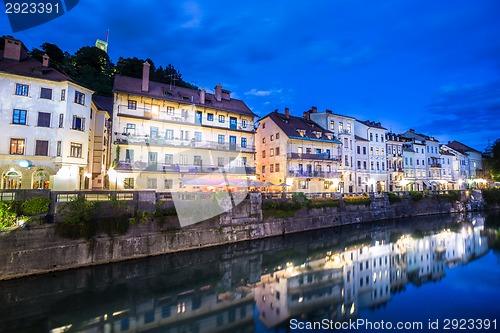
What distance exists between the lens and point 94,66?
59500 millimetres

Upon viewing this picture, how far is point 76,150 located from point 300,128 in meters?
31.2

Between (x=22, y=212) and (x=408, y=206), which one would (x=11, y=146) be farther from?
(x=408, y=206)

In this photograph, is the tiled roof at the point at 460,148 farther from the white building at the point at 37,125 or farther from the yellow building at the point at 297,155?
the white building at the point at 37,125

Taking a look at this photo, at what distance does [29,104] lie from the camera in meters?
22.8

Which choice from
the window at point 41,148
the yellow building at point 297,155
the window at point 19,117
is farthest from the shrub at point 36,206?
the yellow building at point 297,155

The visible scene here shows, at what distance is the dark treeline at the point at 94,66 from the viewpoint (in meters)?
48.6

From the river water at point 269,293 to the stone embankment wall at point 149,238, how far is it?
69 centimetres

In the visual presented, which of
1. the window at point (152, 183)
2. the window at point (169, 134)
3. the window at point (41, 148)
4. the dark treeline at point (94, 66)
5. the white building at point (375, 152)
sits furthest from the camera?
the white building at point (375, 152)

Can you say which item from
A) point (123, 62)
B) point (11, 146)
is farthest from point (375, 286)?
point (123, 62)

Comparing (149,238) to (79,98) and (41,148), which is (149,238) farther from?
(79,98)

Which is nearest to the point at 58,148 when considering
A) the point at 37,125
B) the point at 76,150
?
the point at 76,150

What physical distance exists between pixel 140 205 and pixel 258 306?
11240 millimetres

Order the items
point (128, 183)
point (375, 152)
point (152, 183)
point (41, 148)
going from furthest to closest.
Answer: point (375, 152)
point (152, 183)
point (128, 183)
point (41, 148)

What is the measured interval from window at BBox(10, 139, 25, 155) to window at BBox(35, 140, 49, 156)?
3.17ft
